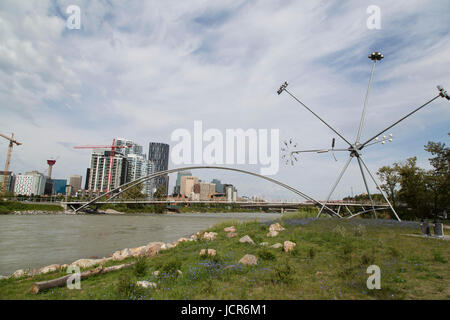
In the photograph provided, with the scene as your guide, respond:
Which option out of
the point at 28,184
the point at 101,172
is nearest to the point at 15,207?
the point at 101,172

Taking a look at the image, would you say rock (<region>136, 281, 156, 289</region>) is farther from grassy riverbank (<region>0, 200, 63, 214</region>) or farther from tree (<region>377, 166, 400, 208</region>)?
grassy riverbank (<region>0, 200, 63, 214</region>)

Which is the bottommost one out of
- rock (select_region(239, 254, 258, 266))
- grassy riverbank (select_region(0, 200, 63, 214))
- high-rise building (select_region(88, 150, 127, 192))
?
grassy riverbank (select_region(0, 200, 63, 214))

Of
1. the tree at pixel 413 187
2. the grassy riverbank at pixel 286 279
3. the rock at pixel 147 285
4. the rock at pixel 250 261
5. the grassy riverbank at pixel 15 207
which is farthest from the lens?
the grassy riverbank at pixel 15 207

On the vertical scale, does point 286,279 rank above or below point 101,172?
below

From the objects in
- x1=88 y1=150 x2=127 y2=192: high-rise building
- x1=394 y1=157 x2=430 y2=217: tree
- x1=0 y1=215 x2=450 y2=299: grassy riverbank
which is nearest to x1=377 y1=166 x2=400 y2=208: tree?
x1=394 y1=157 x2=430 y2=217: tree

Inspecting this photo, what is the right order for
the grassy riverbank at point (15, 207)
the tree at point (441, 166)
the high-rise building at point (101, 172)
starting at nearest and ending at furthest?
the tree at point (441, 166) → the grassy riverbank at point (15, 207) → the high-rise building at point (101, 172)

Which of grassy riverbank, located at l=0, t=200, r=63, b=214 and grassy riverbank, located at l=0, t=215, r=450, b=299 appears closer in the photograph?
grassy riverbank, located at l=0, t=215, r=450, b=299

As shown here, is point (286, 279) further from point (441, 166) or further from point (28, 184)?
point (28, 184)

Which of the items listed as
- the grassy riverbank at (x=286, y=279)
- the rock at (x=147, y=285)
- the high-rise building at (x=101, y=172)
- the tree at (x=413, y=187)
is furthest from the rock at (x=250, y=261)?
the high-rise building at (x=101, y=172)

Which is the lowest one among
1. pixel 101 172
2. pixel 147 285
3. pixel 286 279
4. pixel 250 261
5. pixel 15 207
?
pixel 15 207

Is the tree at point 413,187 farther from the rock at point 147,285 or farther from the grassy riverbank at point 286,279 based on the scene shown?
the rock at point 147,285

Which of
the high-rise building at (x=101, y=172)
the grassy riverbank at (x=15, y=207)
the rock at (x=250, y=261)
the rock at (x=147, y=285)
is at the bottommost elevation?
the grassy riverbank at (x=15, y=207)
